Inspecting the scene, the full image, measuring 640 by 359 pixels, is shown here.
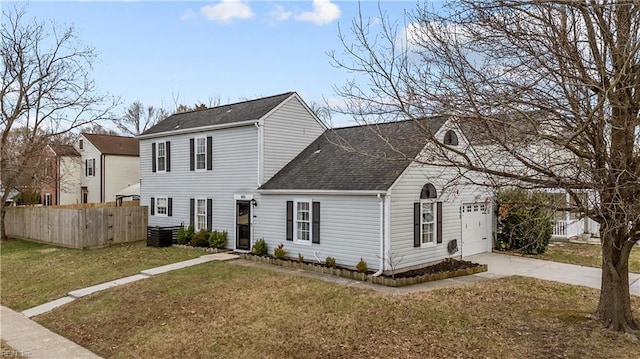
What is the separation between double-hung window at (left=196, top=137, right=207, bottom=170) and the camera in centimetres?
1812

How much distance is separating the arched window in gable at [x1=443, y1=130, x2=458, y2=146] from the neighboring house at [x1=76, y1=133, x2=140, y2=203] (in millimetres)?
26504

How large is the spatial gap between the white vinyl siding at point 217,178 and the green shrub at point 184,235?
2.25 feet

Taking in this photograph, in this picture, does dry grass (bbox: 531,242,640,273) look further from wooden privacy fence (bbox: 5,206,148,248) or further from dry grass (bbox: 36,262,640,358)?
wooden privacy fence (bbox: 5,206,148,248)

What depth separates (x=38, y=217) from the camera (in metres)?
21.0

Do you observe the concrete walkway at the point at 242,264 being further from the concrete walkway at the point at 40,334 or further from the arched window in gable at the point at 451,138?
the arched window in gable at the point at 451,138

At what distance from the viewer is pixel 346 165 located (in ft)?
→ 47.3

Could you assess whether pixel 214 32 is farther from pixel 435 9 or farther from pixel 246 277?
pixel 435 9

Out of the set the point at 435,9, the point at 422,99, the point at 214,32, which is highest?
the point at 214,32

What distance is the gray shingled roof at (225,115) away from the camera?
1700 centimetres

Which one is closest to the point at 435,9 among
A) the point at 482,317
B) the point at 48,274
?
the point at 482,317

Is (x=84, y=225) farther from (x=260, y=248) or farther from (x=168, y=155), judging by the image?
(x=260, y=248)

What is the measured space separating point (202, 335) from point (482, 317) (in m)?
5.42

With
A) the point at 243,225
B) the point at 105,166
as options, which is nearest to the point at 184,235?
the point at 243,225

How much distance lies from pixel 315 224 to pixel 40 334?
7.74 meters
